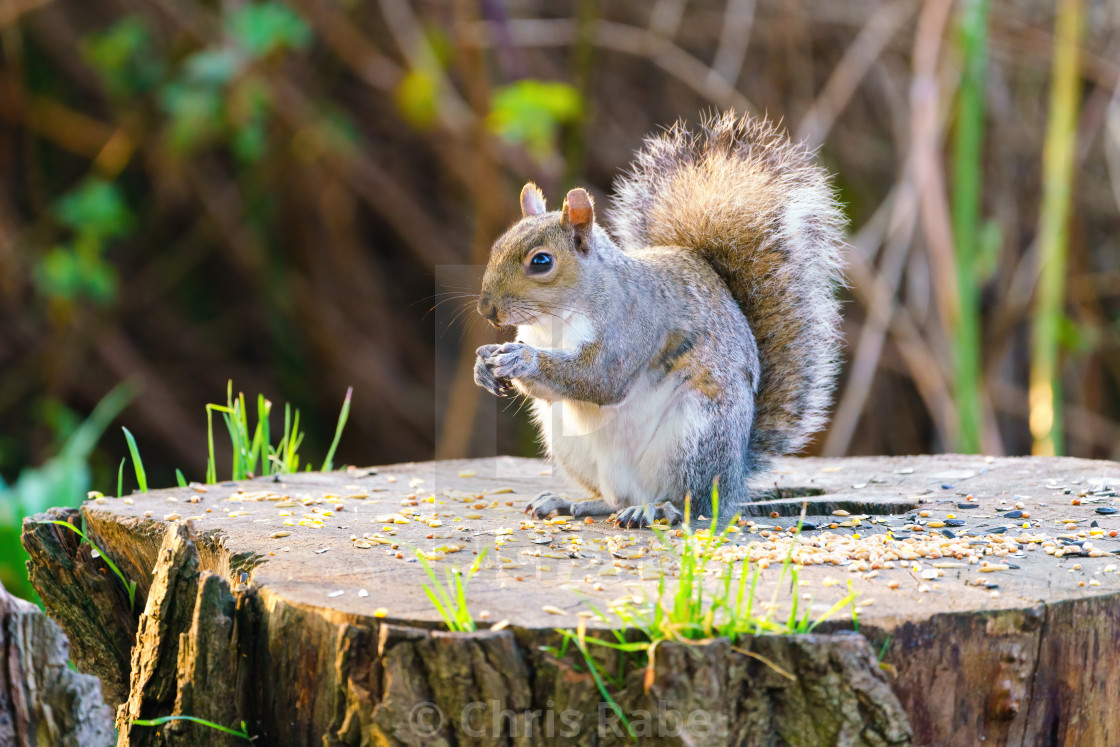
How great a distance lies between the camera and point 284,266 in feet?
14.1

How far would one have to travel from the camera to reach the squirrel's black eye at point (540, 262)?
5.60 feet

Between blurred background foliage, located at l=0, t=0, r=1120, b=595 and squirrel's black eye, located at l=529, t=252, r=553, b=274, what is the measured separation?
124 centimetres

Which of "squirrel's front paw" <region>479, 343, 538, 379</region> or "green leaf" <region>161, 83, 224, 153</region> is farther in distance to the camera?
"green leaf" <region>161, 83, 224, 153</region>

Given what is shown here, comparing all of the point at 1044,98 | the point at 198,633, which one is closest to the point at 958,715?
the point at 198,633

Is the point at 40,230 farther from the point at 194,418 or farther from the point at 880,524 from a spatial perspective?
the point at 880,524

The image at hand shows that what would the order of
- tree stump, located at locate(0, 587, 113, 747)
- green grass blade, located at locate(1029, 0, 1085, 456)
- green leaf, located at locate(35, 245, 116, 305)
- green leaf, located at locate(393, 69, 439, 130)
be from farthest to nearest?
green leaf, located at locate(35, 245, 116, 305) < green leaf, located at locate(393, 69, 439, 130) < green grass blade, located at locate(1029, 0, 1085, 456) < tree stump, located at locate(0, 587, 113, 747)

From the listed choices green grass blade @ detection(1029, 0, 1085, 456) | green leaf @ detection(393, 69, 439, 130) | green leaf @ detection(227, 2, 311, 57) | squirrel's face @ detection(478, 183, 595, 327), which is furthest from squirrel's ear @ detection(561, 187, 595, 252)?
green leaf @ detection(227, 2, 311, 57)

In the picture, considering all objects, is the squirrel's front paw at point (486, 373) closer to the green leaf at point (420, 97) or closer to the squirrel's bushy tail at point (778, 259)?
the squirrel's bushy tail at point (778, 259)

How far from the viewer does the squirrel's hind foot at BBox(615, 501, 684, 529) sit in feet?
5.33

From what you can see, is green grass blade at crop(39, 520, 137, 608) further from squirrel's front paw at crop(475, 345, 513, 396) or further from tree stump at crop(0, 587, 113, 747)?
squirrel's front paw at crop(475, 345, 513, 396)

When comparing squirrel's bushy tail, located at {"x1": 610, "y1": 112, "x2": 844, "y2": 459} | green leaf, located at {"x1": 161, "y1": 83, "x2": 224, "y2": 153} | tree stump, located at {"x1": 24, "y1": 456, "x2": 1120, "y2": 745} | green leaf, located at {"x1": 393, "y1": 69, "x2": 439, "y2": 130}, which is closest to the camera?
tree stump, located at {"x1": 24, "y1": 456, "x2": 1120, "y2": 745}

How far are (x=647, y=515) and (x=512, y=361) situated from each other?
292 mm

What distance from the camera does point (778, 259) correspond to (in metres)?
1.87

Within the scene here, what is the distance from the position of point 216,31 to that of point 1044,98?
283cm
